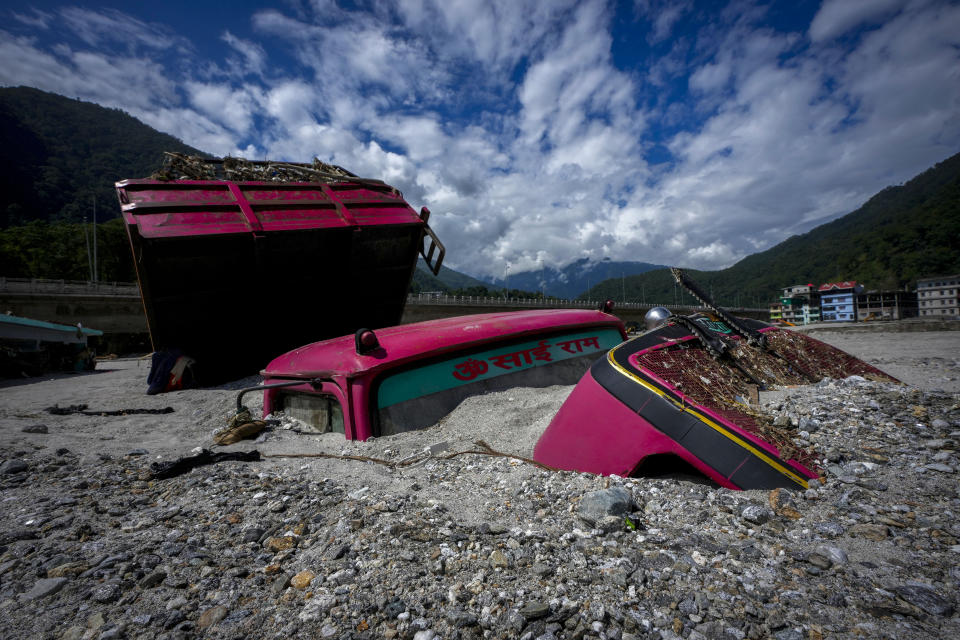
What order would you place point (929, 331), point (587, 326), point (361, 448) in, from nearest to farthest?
1. point (361, 448)
2. point (587, 326)
3. point (929, 331)

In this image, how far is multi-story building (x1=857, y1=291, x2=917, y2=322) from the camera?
4676 centimetres

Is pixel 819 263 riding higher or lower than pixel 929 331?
higher

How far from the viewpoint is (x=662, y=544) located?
174cm

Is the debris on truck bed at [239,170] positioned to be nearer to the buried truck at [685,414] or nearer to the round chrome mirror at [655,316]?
the round chrome mirror at [655,316]

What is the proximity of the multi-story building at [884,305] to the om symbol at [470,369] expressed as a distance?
59.7 metres

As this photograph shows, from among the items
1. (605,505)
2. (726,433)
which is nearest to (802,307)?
(726,433)

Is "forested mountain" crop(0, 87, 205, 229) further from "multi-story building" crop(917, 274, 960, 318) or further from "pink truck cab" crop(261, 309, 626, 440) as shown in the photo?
"multi-story building" crop(917, 274, 960, 318)

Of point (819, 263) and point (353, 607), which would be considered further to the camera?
point (819, 263)

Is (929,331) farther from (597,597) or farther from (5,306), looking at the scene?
(5,306)

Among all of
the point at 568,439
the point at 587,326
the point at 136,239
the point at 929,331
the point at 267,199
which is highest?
the point at 267,199

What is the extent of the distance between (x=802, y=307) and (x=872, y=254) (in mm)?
29631

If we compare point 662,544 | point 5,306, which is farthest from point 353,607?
point 5,306

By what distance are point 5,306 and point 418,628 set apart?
104 ft

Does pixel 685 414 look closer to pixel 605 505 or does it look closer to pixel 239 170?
pixel 605 505
